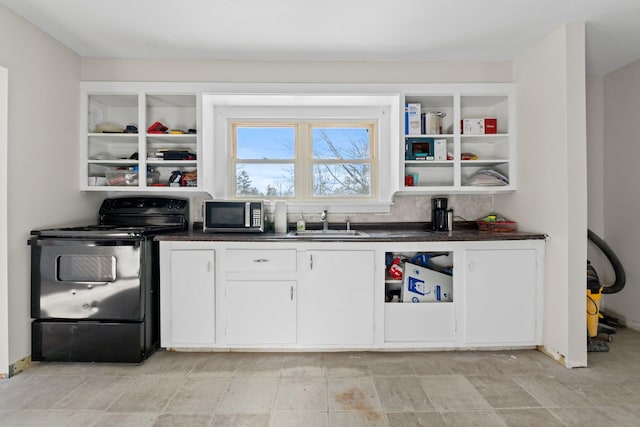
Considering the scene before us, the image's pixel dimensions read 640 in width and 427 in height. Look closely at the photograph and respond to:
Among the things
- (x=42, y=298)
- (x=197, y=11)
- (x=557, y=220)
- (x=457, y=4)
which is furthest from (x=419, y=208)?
(x=42, y=298)

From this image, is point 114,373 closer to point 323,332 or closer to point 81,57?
point 323,332

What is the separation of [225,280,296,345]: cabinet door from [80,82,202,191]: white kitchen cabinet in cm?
105

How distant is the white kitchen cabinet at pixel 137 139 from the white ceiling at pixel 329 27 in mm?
335

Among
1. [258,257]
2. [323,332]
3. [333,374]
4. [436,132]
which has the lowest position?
[333,374]

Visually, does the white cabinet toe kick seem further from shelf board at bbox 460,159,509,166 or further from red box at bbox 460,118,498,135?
red box at bbox 460,118,498,135

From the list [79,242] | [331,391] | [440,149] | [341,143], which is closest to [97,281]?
[79,242]

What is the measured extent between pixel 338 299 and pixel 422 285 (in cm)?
68

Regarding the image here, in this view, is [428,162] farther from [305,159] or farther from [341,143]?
[305,159]

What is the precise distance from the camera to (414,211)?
3.61 m

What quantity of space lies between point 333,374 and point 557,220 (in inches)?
76.2

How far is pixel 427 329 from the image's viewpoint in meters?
2.90

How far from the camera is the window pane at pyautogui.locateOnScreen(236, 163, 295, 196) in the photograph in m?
3.69

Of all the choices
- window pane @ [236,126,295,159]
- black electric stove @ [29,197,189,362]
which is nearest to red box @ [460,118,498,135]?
window pane @ [236,126,295,159]

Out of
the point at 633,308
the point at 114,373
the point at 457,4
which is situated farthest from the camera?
the point at 633,308
